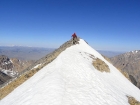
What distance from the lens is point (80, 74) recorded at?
2453 centimetres

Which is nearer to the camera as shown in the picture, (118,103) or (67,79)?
(118,103)

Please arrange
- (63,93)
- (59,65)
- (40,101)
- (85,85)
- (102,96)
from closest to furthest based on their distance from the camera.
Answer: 1. (40,101)
2. (63,93)
3. (102,96)
4. (85,85)
5. (59,65)

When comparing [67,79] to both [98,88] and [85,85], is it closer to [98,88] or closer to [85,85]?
[85,85]

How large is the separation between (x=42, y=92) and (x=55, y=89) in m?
1.21

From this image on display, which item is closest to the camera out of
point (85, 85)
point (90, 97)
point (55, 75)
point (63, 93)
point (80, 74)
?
point (63, 93)

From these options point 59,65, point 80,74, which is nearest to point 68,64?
point 59,65

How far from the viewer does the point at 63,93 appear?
16.5 m

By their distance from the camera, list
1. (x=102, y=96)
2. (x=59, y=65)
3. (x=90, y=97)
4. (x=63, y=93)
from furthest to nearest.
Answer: (x=59, y=65)
(x=102, y=96)
(x=90, y=97)
(x=63, y=93)

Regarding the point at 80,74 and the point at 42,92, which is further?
the point at 80,74

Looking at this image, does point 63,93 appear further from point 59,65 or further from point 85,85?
point 59,65

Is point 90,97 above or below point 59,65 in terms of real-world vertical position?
below

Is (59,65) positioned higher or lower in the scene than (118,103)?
higher

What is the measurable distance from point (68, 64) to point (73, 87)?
31.1 feet

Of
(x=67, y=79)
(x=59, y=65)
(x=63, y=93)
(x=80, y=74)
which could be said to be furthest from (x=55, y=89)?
(x=59, y=65)
